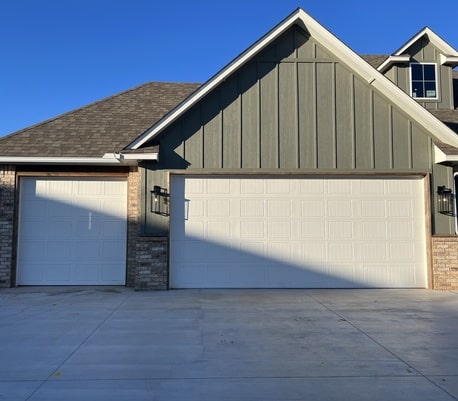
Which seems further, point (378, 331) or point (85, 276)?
point (85, 276)

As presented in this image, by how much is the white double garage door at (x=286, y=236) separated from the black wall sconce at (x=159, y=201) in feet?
0.72

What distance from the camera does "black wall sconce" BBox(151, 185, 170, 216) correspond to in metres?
9.95

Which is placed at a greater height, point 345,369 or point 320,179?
point 320,179

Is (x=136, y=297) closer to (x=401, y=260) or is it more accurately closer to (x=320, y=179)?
(x=320, y=179)

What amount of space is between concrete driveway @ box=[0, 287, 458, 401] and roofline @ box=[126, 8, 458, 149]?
3.74 metres

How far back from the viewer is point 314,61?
10383 mm

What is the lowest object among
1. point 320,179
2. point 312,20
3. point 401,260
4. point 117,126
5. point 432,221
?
point 401,260

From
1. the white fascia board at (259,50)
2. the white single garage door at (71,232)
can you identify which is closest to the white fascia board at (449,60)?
the white fascia board at (259,50)

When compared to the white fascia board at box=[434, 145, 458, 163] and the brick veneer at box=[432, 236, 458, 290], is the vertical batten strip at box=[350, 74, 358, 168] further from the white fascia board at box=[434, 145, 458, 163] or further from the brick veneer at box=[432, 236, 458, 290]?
the brick veneer at box=[432, 236, 458, 290]

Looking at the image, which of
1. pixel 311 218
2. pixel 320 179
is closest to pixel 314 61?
pixel 320 179

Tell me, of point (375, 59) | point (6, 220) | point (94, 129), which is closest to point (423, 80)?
point (375, 59)

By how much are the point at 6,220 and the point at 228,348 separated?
743cm

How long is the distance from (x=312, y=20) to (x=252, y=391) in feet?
28.2

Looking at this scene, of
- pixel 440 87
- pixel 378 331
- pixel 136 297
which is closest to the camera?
pixel 378 331
